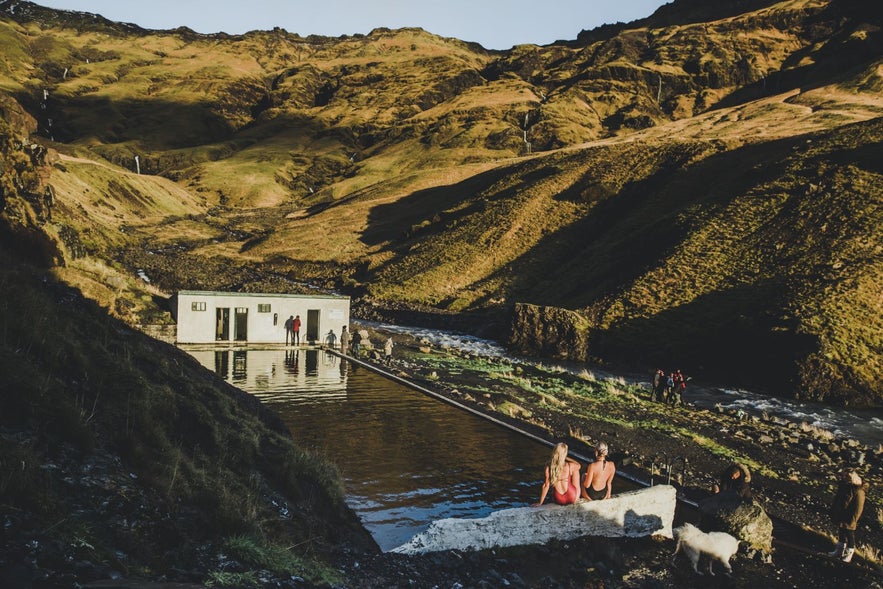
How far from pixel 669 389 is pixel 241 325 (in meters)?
26.0

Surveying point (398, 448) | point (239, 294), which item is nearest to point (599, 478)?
point (398, 448)

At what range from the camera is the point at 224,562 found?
266 inches

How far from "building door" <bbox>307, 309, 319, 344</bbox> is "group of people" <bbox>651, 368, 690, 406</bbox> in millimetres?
22097

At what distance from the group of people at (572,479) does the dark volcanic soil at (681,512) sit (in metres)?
0.93

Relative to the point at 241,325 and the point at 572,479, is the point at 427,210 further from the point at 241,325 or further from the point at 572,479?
the point at 572,479

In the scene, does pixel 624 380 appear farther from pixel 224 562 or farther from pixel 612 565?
pixel 224 562

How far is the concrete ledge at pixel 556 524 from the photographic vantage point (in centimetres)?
1061

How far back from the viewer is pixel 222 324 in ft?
119

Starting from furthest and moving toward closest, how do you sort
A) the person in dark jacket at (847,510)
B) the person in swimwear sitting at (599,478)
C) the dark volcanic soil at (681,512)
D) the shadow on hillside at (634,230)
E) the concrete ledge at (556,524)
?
the shadow on hillside at (634,230), the person in swimwear sitting at (599,478), the person in dark jacket at (847,510), the concrete ledge at (556,524), the dark volcanic soil at (681,512)

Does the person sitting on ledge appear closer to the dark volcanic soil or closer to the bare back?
the dark volcanic soil

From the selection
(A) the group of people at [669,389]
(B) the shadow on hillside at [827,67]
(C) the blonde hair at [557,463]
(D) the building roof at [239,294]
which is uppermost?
(B) the shadow on hillside at [827,67]

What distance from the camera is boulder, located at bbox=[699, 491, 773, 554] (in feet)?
40.0

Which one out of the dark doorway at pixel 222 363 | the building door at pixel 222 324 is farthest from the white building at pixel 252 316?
the dark doorway at pixel 222 363

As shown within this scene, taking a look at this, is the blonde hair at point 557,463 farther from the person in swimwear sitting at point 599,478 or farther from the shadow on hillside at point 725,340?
the shadow on hillside at point 725,340
